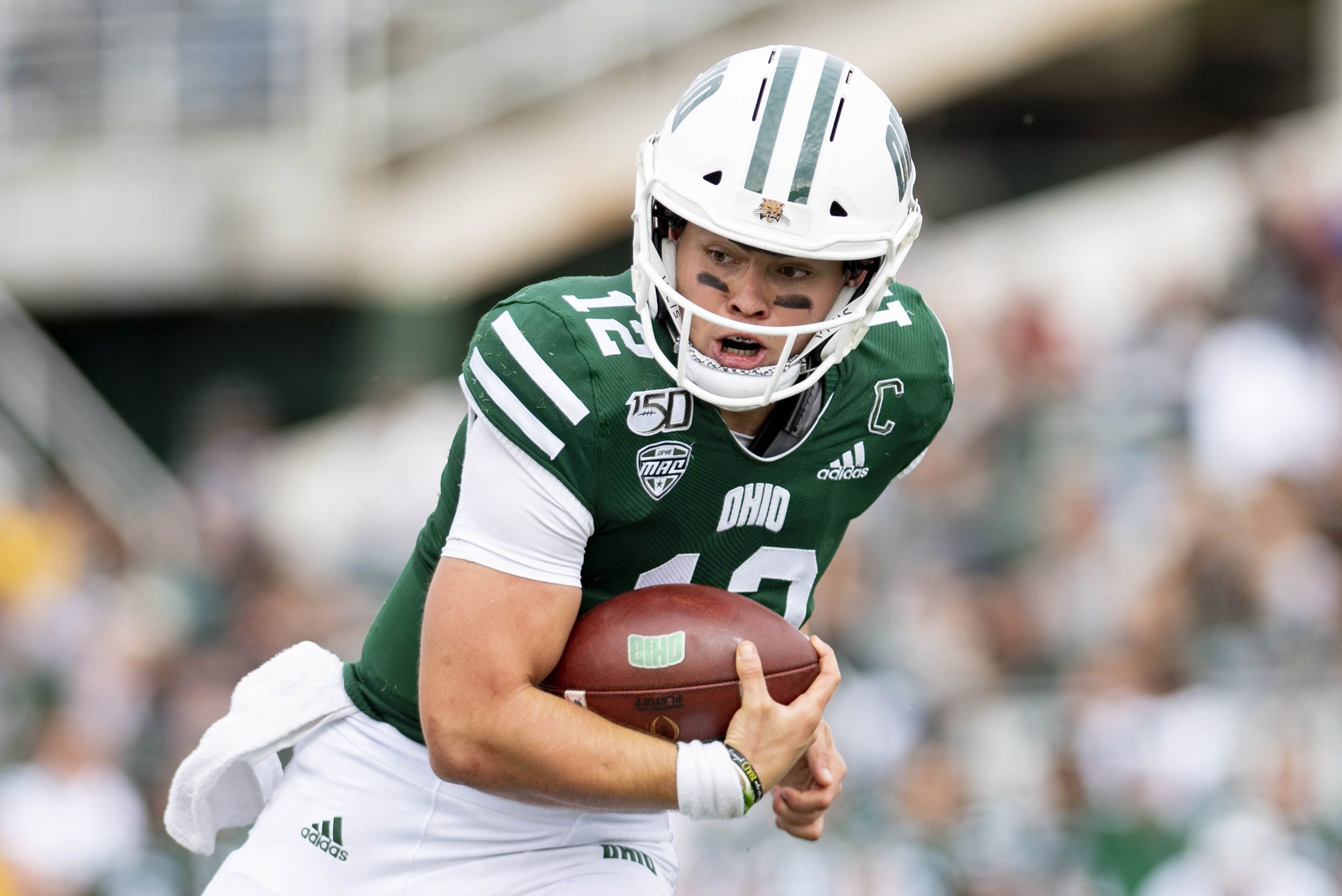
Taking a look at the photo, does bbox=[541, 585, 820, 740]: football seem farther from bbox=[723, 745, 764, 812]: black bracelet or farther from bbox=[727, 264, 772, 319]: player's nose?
bbox=[727, 264, 772, 319]: player's nose

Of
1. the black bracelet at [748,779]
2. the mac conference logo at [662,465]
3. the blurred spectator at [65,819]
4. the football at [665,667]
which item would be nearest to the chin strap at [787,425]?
the mac conference logo at [662,465]

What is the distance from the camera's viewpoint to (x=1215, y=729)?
19.6 ft

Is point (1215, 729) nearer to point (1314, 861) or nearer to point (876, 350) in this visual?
point (1314, 861)

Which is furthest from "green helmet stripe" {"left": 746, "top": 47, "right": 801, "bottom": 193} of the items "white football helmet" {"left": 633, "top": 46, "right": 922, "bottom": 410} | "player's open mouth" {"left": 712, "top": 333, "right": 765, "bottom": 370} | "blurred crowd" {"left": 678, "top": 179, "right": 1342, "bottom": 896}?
"blurred crowd" {"left": 678, "top": 179, "right": 1342, "bottom": 896}

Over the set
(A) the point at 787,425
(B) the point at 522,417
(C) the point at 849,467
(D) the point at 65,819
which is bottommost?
(D) the point at 65,819

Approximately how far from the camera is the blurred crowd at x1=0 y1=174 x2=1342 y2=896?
5.82 metres

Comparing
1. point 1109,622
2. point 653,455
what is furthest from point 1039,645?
point 653,455

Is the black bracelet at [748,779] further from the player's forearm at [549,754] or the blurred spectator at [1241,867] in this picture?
the blurred spectator at [1241,867]

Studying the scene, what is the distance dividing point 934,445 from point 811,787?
464cm

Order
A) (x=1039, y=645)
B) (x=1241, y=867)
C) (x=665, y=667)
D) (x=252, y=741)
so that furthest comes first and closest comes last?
(x=1039, y=645) < (x=1241, y=867) < (x=252, y=741) < (x=665, y=667)

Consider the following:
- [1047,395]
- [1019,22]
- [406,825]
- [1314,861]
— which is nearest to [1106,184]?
[1019,22]

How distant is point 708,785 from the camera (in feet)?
8.88

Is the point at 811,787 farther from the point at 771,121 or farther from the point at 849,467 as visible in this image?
the point at 771,121

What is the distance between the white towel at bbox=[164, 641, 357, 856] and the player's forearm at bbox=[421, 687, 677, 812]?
0.52 m
